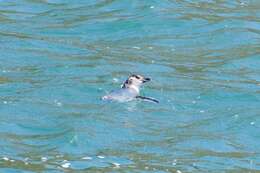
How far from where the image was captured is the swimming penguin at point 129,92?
51.1 feet

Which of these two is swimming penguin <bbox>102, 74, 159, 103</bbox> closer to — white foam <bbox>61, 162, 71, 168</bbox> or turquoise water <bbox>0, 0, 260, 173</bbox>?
turquoise water <bbox>0, 0, 260, 173</bbox>

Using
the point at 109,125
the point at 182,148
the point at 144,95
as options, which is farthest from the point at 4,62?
the point at 182,148

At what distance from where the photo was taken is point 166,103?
52.8 feet

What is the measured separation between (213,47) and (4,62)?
4050 mm

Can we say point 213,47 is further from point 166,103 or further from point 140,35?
point 166,103

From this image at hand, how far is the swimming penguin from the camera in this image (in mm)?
15586

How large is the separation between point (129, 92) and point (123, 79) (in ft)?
5.58

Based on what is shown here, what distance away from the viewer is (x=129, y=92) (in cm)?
1577

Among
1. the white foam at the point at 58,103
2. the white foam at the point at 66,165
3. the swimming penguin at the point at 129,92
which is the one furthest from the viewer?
the white foam at the point at 58,103

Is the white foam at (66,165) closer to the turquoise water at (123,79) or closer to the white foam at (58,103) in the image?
the turquoise water at (123,79)

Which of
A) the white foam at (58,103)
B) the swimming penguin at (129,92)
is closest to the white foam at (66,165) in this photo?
the swimming penguin at (129,92)

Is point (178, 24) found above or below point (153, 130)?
above

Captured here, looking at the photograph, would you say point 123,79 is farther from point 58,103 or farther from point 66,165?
point 66,165

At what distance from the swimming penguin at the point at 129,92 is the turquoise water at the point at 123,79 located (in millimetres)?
140
